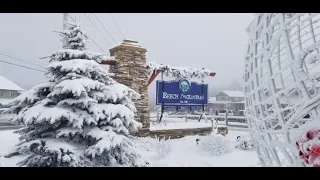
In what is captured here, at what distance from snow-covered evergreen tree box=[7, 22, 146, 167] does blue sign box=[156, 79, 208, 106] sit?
2441mm

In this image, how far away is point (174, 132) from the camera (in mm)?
5273

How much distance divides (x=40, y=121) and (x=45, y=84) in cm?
57

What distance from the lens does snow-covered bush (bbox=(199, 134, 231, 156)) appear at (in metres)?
4.36

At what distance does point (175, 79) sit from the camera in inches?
233

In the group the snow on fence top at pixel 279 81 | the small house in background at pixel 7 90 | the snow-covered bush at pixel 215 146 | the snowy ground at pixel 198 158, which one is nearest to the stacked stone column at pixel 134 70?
the snowy ground at pixel 198 158

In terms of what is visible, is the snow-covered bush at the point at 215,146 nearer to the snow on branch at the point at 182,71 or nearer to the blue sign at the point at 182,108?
the blue sign at the point at 182,108

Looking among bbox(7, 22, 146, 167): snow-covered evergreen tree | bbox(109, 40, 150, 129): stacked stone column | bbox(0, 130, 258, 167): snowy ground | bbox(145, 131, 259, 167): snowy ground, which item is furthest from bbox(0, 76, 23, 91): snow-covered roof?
bbox(145, 131, 259, 167): snowy ground

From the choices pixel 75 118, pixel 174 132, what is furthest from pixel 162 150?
pixel 75 118

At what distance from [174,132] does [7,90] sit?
111 inches

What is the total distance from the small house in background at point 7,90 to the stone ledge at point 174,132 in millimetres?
1903

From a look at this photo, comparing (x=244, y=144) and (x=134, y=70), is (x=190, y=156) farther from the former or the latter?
(x=134, y=70)
